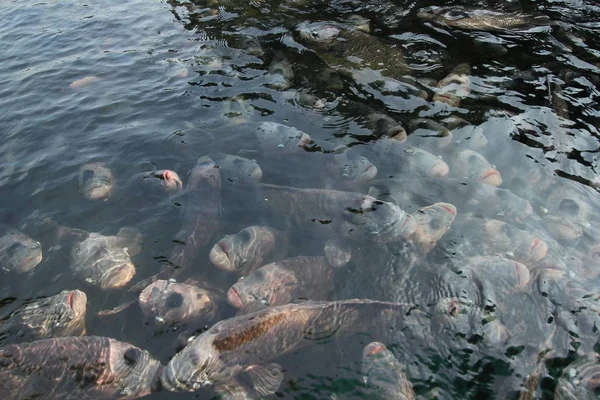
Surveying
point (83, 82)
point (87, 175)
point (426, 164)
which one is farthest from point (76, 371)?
point (83, 82)

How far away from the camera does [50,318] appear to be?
5.91 meters

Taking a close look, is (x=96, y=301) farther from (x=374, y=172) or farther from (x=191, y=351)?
(x=374, y=172)

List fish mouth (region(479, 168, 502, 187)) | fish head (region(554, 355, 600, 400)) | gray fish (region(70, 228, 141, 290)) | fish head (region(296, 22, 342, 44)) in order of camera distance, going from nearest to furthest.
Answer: fish head (region(554, 355, 600, 400))
gray fish (region(70, 228, 141, 290))
fish mouth (region(479, 168, 502, 187))
fish head (region(296, 22, 342, 44))

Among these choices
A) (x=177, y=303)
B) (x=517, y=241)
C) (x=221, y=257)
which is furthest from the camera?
(x=221, y=257)

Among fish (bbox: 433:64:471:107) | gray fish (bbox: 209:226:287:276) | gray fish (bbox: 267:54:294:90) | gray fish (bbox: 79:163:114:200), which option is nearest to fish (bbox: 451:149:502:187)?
fish (bbox: 433:64:471:107)

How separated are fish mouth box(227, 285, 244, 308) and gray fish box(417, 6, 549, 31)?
11.1 metres

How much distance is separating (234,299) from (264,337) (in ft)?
2.80

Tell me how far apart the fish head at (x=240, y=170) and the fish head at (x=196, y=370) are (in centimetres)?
356

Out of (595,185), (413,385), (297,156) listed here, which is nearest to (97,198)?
(297,156)

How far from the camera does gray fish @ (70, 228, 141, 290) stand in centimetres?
645

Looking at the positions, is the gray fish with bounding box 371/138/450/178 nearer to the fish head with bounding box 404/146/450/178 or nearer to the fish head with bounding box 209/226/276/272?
the fish head with bounding box 404/146/450/178

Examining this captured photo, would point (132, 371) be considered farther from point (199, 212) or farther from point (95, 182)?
point (95, 182)

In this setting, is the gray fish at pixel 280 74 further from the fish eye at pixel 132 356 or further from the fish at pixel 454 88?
the fish eye at pixel 132 356

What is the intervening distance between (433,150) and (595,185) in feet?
9.06
